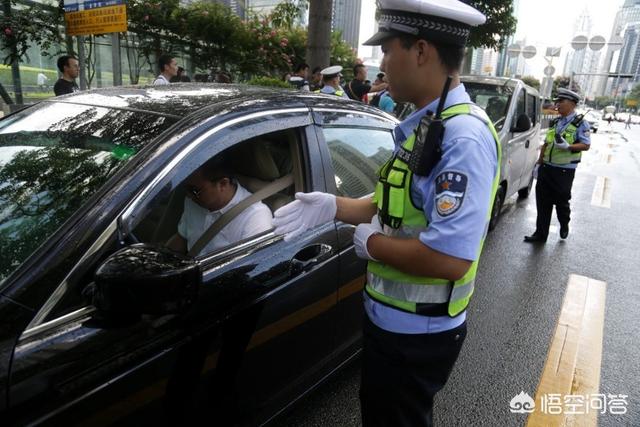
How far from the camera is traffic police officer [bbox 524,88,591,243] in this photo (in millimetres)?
4801

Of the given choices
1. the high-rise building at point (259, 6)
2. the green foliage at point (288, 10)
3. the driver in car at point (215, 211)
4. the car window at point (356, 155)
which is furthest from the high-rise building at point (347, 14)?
the driver in car at point (215, 211)

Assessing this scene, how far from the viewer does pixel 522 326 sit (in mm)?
3275

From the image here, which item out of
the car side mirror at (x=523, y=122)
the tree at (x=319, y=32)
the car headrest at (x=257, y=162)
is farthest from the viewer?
the tree at (x=319, y=32)

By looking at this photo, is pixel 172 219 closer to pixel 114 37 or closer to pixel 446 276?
pixel 446 276

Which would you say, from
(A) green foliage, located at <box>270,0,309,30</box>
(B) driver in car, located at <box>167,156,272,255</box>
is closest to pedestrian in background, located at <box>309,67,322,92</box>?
(A) green foliage, located at <box>270,0,309,30</box>

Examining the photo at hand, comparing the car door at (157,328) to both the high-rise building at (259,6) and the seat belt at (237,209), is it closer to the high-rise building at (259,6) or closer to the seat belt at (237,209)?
the seat belt at (237,209)

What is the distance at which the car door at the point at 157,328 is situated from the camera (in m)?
1.13

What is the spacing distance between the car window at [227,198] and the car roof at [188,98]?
6.6 inches

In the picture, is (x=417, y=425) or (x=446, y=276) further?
(x=417, y=425)

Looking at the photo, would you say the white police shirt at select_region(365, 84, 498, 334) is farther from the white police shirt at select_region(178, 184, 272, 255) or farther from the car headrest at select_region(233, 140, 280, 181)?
the car headrest at select_region(233, 140, 280, 181)

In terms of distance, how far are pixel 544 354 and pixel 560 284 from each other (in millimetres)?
1353

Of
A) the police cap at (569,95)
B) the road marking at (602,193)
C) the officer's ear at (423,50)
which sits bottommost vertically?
the road marking at (602,193)

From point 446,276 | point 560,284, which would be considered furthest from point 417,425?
point 560,284

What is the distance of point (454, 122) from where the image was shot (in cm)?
119
